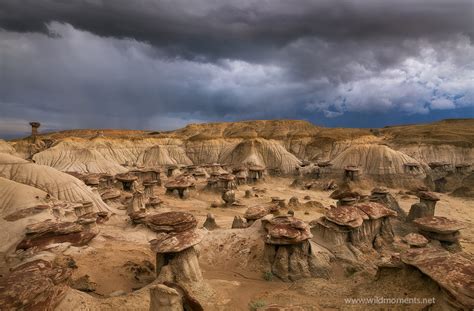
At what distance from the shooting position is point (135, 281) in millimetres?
10750

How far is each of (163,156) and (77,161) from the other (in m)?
18.9

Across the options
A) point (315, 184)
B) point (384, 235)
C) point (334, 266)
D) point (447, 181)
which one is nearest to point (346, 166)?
point (315, 184)

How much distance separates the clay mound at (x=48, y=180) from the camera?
18625 millimetres

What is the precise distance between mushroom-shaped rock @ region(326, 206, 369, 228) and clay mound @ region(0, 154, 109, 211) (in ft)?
46.2

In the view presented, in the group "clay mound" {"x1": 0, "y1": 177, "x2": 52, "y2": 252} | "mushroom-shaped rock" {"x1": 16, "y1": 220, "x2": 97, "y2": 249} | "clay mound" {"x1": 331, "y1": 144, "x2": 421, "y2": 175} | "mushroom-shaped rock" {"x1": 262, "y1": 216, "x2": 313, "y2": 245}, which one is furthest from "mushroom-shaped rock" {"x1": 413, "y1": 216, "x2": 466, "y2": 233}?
"clay mound" {"x1": 331, "y1": 144, "x2": 421, "y2": 175}

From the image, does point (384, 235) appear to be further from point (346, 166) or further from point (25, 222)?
point (346, 166)

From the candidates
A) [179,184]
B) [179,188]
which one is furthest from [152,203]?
[179,184]

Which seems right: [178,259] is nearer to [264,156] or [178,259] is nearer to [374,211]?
[374,211]

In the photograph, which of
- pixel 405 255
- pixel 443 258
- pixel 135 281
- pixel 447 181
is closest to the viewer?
pixel 443 258

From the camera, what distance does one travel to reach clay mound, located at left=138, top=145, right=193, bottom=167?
65.8m

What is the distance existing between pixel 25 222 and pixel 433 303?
48.8ft

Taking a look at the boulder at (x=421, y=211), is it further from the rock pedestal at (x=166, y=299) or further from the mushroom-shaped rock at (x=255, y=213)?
the rock pedestal at (x=166, y=299)

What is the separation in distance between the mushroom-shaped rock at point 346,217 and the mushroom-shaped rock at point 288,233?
80.1 inches

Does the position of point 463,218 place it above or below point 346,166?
below
